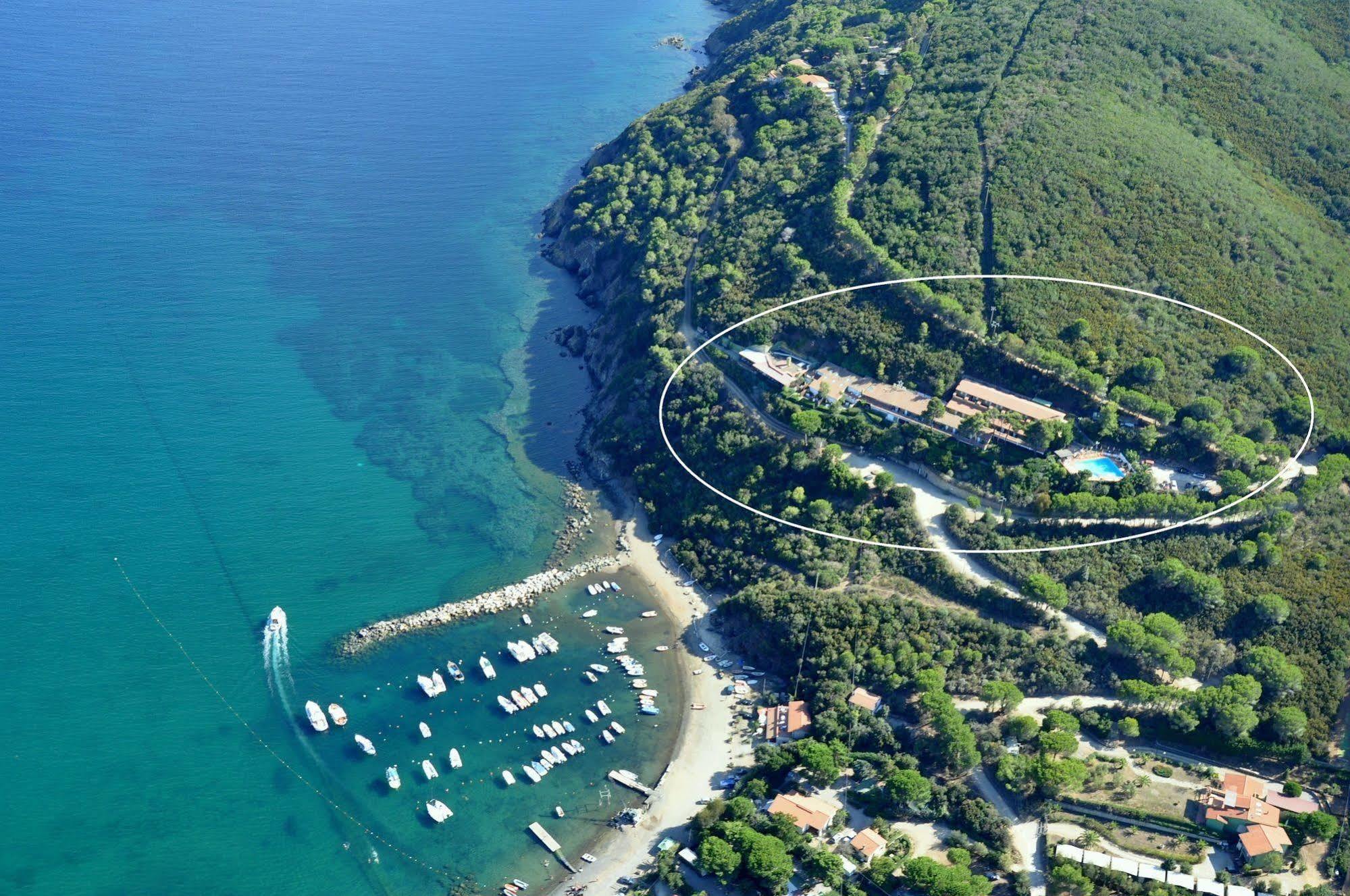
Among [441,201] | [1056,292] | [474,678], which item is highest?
[1056,292]

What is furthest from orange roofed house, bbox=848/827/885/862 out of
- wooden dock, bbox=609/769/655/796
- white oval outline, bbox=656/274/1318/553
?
white oval outline, bbox=656/274/1318/553

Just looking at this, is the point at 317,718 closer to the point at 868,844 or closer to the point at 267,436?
the point at 267,436

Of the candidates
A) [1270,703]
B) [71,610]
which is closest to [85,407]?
[71,610]

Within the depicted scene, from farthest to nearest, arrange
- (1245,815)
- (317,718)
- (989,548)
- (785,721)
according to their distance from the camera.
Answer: (989,548)
(317,718)
(785,721)
(1245,815)

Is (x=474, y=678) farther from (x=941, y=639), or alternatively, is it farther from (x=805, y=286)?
(x=805, y=286)

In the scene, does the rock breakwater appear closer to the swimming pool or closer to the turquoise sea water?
the turquoise sea water

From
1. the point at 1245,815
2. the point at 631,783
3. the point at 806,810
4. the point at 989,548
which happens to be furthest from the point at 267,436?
the point at 1245,815
